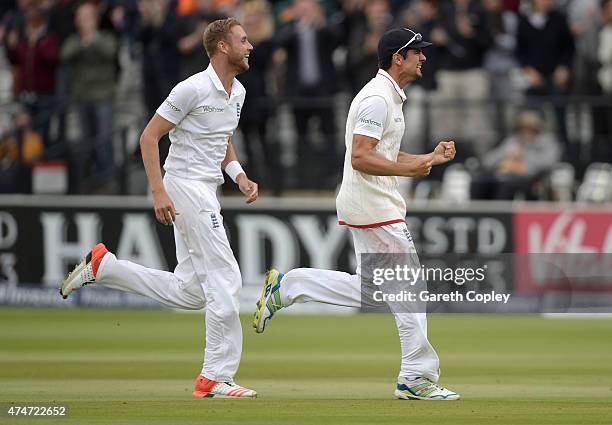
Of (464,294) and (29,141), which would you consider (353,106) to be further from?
(29,141)

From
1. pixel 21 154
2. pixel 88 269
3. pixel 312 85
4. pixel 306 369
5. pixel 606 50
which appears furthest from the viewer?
pixel 21 154

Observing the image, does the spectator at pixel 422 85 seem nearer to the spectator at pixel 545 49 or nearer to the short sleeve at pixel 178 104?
the spectator at pixel 545 49

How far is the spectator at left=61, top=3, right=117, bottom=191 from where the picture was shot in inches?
728

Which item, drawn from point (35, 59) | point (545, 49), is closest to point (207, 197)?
point (545, 49)

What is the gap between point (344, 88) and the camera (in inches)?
731

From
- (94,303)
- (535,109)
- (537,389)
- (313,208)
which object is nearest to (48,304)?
(94,303)

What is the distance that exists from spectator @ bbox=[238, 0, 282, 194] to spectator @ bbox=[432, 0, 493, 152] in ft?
6.99

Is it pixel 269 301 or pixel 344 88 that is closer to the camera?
pixel 269 301

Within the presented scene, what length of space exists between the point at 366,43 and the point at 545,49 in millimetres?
2284

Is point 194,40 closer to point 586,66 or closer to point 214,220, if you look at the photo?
point 586,66

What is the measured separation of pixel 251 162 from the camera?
1806 centimetres

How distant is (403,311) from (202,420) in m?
1.66

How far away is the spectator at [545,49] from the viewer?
1809 cm

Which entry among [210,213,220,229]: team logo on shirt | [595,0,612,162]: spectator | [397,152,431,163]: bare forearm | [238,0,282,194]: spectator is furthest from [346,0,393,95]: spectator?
[210,213,220,229]: team logo on shirt
